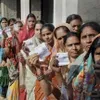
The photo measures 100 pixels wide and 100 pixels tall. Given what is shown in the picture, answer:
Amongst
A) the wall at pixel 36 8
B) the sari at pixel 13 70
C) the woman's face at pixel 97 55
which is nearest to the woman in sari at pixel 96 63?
the woman's face at pixel 97 55

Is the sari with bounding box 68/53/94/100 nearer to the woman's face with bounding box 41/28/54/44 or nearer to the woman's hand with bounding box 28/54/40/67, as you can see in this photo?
A: the woman's hand with bounding box 28/54/40/67

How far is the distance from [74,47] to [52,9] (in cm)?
857

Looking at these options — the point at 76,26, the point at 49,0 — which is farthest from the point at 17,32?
the point at 49,0

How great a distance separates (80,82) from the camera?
2934mm

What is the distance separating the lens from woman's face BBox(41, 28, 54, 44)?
4.52 m

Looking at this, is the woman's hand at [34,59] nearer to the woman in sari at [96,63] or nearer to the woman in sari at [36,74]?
the woman in sari at [36,74]

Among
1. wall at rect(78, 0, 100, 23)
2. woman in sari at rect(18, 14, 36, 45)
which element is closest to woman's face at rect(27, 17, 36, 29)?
woman in sari at rect(18, 14, 36, 45)

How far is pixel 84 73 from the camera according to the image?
2.92 m

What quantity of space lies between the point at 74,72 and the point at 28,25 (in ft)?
10.7

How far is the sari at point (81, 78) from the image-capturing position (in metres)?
2.84

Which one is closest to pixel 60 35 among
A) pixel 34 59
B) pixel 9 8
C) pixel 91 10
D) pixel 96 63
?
pixel 34 59

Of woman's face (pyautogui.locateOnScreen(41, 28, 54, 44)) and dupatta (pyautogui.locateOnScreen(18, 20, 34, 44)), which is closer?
woman's face (pyautogui.locateOnScreen(41, 28, 54, 44))

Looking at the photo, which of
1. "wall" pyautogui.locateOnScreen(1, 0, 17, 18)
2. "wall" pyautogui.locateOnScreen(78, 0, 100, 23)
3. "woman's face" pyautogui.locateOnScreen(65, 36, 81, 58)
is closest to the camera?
"woman's face" pyautogui.locateOnScreen(65, 36, 81, 58)

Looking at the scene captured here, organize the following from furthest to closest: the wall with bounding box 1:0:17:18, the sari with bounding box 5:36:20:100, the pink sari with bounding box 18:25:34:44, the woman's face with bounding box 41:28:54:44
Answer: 1. the wall with bounding box 1:0:17:18
2. the pink sari with bounding box 18:25:34:44
3. the sari with bounding box 5:36:20:100
4. the woman's face with bounding box 41:28:54:44
